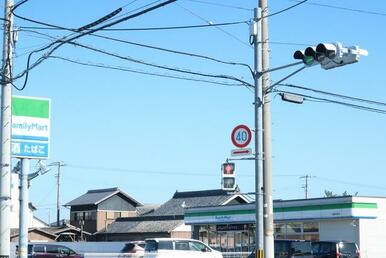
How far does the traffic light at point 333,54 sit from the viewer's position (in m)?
15.9

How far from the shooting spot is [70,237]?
68.0 metres

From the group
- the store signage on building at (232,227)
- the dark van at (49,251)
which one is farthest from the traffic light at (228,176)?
the store signage on building at (232,227)

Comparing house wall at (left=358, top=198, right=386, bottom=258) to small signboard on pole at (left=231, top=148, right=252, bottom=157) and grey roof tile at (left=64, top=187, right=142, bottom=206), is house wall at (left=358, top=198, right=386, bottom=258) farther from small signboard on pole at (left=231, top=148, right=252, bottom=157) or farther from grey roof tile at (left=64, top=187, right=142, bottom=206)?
grey roof tile at (left=64, top=187, right=142, bottom=206)

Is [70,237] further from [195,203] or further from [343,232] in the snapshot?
[343,232]

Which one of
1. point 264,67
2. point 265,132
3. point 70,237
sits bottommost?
point 70,237

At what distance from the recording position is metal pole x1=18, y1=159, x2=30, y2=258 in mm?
15977

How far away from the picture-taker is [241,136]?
18.5 meters

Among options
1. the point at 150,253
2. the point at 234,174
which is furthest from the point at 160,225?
the point at 234,174

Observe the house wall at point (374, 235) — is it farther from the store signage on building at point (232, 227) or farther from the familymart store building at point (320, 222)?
the store signage on building at point (232, 227)

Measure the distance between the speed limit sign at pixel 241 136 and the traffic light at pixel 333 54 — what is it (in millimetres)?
3087

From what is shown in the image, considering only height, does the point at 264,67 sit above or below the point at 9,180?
above

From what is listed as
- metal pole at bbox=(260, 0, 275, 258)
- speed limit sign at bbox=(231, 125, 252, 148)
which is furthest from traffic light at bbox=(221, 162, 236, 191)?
metal pole at bbox=(260, 0, 275, 258)

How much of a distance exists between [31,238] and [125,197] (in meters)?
16.3

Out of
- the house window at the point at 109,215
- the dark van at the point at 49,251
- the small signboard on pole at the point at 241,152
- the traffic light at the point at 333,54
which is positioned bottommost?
the dark van at the point at 49,251
